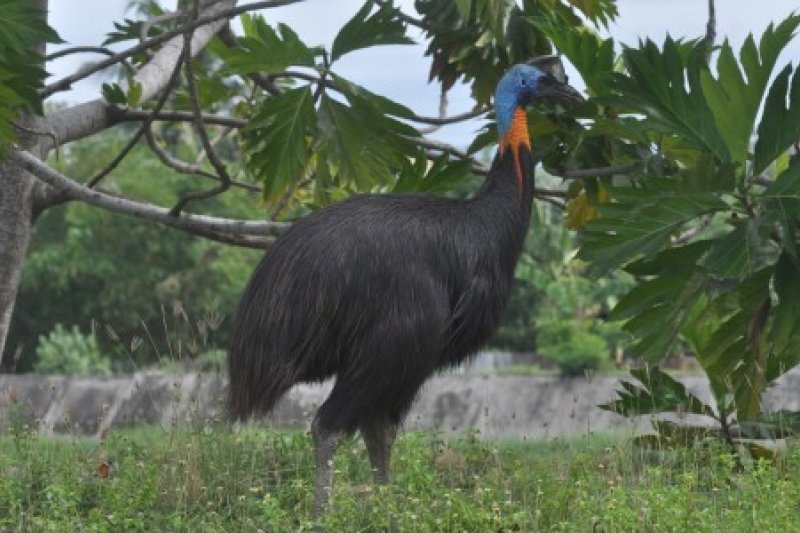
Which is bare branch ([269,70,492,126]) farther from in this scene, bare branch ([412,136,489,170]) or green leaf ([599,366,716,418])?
green leaf ([599,366,716,418])

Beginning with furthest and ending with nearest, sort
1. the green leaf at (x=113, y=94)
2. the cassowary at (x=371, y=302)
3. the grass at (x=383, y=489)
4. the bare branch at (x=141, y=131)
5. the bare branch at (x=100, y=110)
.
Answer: the bare branch at (x=100, y=110) → the green leaf at (x=113, y=94) → the bare branch at (x=141, y=131) → the cassowary at (x=371, y=302) → the grass at (x=383, y=489)

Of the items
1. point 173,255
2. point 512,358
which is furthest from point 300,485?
point 512,358

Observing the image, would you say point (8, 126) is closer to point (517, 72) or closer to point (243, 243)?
point (243, 243)

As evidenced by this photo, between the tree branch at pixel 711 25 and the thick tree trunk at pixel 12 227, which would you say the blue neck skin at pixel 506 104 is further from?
the thick tree trunk at pixel 12 227

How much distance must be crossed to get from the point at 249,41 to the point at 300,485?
1.84 metres

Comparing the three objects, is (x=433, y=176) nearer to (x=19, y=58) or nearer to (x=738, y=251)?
(x=738, y=251)

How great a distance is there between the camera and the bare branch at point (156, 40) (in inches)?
210

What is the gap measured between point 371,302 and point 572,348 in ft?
71.7

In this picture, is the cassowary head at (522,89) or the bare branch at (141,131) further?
the cassowary head at (522,89)

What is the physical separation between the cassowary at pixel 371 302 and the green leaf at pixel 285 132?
659 mm

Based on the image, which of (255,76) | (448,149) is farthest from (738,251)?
(255,76)

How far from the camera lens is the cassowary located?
531cm

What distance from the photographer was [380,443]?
5809 mm

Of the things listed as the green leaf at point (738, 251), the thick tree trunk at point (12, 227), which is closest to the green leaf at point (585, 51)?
the green leaf at point (738, 251)
